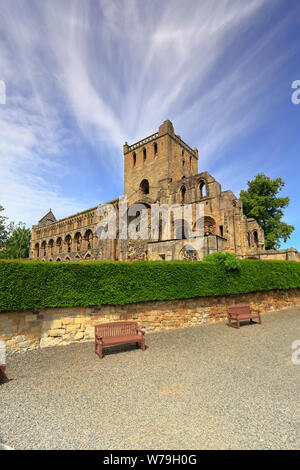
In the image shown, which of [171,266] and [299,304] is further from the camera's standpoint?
[299,304]

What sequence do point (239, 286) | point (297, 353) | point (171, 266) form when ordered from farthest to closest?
point (239, 286)
point (171, 266)
point (297, 353)

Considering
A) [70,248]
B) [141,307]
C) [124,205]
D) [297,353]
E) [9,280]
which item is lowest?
[297,353]

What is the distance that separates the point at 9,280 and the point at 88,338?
3178mm

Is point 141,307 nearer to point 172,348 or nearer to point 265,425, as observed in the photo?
point 172,348

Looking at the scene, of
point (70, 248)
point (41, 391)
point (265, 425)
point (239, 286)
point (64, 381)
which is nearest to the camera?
point (265, 425)

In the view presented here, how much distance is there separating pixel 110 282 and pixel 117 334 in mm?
1806

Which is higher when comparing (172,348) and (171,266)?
(171,266)

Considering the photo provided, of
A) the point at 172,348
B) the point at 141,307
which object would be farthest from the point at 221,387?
the point at 141,307

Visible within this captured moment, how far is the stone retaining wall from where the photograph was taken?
21.2ft

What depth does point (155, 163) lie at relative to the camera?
28.9 meters

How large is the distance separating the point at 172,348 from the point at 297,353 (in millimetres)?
3602

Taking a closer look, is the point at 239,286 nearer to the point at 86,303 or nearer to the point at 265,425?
the point at 86,303

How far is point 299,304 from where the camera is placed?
1446 centimetres

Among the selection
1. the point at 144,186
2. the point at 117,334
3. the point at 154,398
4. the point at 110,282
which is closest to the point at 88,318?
the point at 117,334
